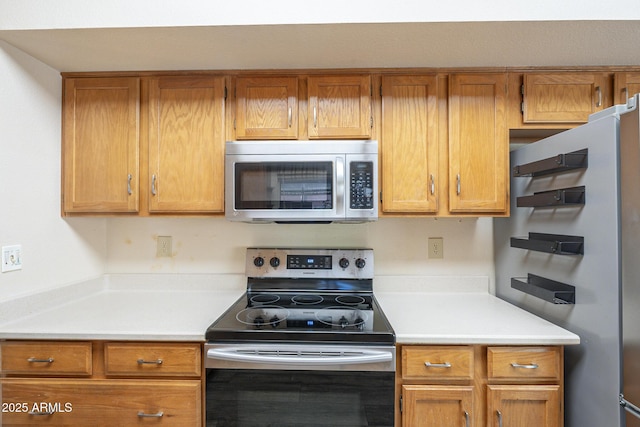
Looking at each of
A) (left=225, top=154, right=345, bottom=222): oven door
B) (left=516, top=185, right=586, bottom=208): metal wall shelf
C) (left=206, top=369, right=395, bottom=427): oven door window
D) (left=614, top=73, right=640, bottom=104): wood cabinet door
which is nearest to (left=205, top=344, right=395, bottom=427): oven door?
(left=206, top=369, right=395, bottom=427): oven door window

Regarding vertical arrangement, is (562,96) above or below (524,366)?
above

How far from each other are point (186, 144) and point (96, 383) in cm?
114

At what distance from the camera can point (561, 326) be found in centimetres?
146

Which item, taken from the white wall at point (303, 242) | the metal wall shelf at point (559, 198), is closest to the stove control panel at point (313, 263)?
the white wall at point (303, 242)

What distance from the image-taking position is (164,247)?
2109 mm

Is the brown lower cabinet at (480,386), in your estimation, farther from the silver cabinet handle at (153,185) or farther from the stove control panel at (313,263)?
the silver cabinet handle at (153,185)

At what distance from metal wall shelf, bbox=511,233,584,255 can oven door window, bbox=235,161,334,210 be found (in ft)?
3.08

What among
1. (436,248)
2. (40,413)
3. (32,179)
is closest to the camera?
(40,413)

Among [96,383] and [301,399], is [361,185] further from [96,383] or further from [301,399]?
[96,383]

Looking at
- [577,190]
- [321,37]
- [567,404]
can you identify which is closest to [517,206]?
[577,190]

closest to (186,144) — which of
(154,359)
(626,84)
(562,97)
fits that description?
(154,359)

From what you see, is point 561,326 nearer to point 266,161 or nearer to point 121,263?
point 266,161

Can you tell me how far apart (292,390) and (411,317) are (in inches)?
24.3

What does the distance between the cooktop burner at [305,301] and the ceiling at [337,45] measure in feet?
3.39
